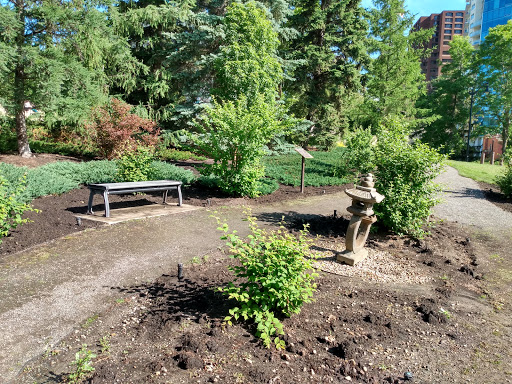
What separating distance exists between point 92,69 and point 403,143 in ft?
42.6

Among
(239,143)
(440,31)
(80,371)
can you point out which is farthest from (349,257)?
(440,31)

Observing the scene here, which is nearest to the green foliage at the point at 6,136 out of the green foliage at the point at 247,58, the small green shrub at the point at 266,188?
the green foliage at the point at 247,58

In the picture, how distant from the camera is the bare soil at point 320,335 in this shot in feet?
7.84

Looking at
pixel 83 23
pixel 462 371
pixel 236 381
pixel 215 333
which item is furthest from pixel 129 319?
pixel 83 23

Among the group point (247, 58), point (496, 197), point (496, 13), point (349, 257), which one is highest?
point (496, 13)

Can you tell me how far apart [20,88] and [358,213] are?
12553mm

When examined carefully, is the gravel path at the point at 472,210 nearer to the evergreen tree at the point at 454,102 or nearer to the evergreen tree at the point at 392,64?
the evergreen tree at the point at 392,64

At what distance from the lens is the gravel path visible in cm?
750

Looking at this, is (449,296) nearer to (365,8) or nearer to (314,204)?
(314,204)

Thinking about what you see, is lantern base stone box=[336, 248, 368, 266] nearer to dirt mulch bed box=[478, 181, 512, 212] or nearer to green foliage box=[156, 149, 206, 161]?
dirt mulch bed box=[478, 181, 512, 212]

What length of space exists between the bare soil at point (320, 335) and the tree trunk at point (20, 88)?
9.05 metres

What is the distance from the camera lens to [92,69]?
1351cm

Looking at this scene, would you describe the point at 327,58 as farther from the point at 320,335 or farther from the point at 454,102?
the point at 454,102

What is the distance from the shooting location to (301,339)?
9.22ft
